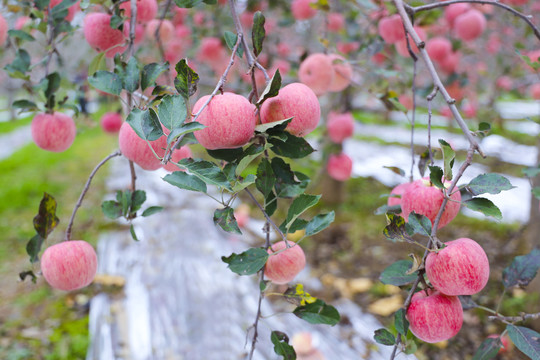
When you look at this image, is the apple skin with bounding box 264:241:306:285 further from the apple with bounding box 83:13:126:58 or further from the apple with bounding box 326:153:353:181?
the apple with bounding box 326:153:353:181

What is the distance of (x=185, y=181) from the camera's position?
420 mm

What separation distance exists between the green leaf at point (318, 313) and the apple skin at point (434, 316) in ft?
0.32

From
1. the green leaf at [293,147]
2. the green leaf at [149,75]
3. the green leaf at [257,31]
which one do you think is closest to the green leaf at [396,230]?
the green leaf at [293,147]

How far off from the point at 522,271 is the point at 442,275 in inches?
11.1

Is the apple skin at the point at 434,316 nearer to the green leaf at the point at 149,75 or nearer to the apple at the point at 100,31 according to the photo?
the green leaf at the point at 149,75

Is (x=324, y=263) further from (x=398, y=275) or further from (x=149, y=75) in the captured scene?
(x=149, y=75)

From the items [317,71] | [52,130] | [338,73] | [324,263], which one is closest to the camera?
[52,130]

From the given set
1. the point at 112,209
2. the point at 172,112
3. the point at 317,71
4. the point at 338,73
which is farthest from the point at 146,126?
the point at 338,73

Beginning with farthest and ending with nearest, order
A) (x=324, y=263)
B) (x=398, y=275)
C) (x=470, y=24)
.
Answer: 1. (x=324, y=263)
2. (x=470, y=24)
3. (x=398, y=275)

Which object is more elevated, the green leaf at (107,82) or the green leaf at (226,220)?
the green leaf at (107,82)

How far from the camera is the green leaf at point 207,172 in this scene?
1.29ft

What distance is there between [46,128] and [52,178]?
135 inches

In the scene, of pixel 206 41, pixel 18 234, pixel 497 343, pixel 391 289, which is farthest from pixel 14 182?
pixel 497 343

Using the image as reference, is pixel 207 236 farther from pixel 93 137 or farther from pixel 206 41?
pixel 93 137
